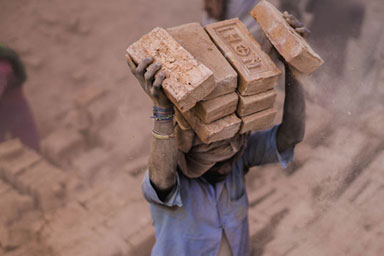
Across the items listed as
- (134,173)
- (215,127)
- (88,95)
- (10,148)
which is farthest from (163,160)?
(88,95)

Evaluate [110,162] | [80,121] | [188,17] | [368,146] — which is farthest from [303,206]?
[188,17]

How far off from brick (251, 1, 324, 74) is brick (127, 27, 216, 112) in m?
0.41

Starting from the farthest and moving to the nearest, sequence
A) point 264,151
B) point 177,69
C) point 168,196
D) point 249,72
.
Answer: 1. point 264,151
2. point 168,196
3. point 249,72
4. point 177,69

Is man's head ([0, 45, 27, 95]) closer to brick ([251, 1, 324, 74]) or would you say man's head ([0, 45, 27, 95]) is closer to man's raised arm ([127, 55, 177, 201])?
man's raised arm ([127, 55, 177, 201])

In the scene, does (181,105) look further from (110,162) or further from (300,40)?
(110,162)

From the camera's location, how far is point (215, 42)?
182 centimetres

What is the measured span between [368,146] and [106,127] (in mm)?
2713

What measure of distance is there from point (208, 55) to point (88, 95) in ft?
10.5

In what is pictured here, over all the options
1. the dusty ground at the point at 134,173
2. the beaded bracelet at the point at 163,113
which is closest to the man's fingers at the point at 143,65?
the beaded bracelet at the point at 163,113

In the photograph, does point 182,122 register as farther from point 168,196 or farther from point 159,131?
point 168,196

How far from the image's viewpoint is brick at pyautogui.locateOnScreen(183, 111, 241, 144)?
1.71 meters

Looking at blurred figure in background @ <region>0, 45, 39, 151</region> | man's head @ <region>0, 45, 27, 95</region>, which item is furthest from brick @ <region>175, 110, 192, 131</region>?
man's head @ <region>0, 45, 27, 95</region>

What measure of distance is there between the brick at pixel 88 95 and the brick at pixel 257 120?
10.2 ft

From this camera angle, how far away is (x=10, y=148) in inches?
163
